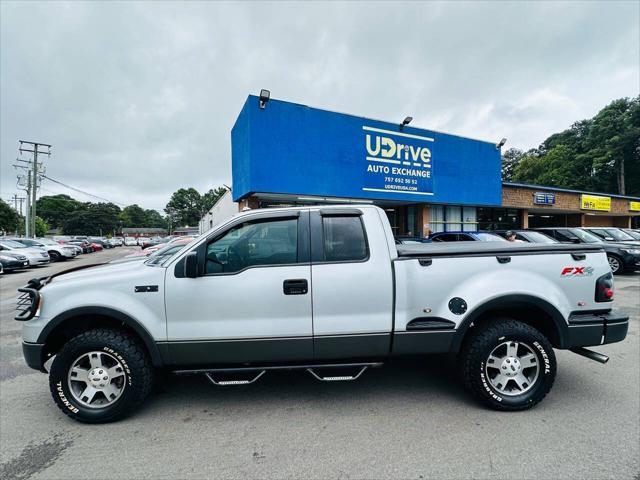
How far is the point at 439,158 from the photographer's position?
16.1 meters

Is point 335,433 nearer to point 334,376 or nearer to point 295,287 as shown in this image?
point 334,376

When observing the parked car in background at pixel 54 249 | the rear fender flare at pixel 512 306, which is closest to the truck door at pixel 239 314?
the rear fender flare at pixel 512 306

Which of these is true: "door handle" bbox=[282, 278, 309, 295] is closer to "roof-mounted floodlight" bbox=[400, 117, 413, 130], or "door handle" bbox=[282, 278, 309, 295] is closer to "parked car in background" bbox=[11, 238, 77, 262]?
"roof-mounted floodlight" bbox=[400, 117, 413, 130]

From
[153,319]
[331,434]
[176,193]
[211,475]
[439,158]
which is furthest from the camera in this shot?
[176,193]

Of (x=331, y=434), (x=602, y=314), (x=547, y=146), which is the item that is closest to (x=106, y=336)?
(x=331, y=434)

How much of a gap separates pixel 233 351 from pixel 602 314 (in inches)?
138

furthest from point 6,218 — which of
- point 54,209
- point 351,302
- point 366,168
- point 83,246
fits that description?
point 54,209

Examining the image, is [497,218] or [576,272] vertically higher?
[497,218]

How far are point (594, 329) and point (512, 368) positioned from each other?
865 mm

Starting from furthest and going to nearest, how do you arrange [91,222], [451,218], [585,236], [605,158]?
[91,222], [605,158], [451,218], [585,236]

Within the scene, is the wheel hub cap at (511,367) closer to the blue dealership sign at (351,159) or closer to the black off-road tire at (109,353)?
the black off-road tire at (109,353)

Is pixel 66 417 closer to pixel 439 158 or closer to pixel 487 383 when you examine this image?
pixel 487 383

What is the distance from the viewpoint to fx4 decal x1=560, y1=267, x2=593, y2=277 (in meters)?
2.93

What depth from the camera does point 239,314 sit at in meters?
2.74
